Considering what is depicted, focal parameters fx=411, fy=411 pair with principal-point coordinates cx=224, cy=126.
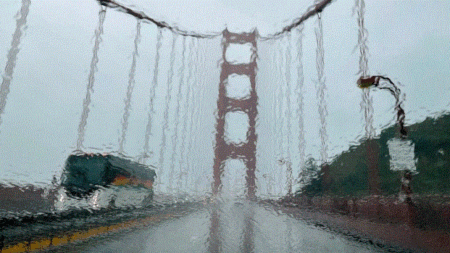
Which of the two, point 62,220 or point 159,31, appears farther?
point 159,31

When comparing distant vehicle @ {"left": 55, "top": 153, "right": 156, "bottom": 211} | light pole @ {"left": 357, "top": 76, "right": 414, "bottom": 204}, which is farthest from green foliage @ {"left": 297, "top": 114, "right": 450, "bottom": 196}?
distant vehicle @ {"left": 55, "top": 153, "right": 156, "bottom": 211}

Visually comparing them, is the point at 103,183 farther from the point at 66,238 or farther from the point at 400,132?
the point at 400,132

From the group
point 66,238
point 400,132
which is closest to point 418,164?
point 400,132

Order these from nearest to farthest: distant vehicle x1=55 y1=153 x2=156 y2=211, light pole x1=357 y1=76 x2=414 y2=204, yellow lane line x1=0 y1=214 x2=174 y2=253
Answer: yellow lane line x1=0 y1=214 x2=174 y2=253 → distant vehicle x1=55 y1=153 x2=156 y2=211 → light pole x1=357 y1=76 x2=414 y2=204

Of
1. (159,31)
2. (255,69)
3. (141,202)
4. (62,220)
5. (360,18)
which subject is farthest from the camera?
(255,69)

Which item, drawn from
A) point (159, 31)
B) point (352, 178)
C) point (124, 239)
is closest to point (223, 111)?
point (159, 31)

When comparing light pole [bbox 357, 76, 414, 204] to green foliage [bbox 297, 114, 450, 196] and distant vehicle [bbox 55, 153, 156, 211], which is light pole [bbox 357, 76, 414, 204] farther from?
distant vehicle [bbox 55, 153, 156, 211]

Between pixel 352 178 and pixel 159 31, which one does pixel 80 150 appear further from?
pixel 159 31

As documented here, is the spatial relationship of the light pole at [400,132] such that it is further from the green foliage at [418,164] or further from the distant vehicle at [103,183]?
the distant vehicle at [103,183]

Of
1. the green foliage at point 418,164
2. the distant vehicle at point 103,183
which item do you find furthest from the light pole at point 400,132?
the distant vehicle at point 103,183
